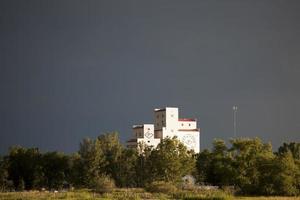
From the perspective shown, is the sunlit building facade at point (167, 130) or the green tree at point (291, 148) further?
the sunlit building facade at point (167, 130)

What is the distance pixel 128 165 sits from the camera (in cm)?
4791

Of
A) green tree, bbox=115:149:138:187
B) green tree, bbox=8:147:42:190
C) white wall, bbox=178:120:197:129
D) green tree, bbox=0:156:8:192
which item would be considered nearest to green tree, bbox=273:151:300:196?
green tree, bbox=115:149:138:187

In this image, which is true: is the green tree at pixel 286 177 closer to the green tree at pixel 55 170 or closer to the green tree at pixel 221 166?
the green tree at pixel 221 166

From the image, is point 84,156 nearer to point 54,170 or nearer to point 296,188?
point 54,170

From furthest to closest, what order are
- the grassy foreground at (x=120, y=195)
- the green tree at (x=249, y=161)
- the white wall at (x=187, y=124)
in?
1. the white wall at (x=187, y=124)
2. the green tree at (x=249, y=161)
3. the grassy foreground at (x=120, y=195)

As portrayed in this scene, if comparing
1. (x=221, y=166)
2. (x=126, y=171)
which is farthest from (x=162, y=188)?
(x=126, y=171)

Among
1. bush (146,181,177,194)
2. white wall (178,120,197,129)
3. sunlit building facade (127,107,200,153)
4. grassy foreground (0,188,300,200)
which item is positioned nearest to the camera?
grassy foreground (0,188,300,200)

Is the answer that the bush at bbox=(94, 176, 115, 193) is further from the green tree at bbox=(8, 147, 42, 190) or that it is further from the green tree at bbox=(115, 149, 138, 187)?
the green tree at bbox=(8, 147, 42, 190)

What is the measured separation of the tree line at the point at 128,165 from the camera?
140 ft

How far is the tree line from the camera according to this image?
42.5 meters

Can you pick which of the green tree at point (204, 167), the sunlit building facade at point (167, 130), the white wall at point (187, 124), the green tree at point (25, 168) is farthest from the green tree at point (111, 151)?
the white wall at point (187, 124)

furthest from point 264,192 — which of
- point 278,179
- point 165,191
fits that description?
point 165,191

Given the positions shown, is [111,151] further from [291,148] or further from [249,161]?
[291,148]

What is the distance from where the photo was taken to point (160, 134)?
6234 cm
